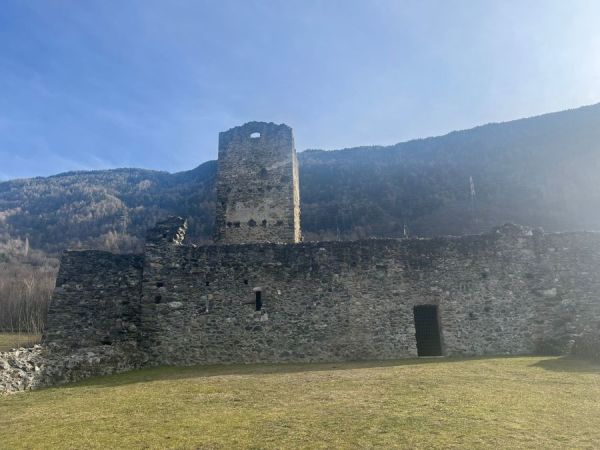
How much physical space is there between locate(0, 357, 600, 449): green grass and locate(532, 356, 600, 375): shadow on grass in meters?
0.03

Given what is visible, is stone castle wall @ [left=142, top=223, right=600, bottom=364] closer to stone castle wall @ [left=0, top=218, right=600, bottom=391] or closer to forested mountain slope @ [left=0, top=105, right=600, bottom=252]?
stone castle wall @ [left=0, top=218, right=600, bottom=391]

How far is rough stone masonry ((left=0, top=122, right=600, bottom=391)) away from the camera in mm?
15273

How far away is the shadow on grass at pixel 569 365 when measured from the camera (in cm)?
1164

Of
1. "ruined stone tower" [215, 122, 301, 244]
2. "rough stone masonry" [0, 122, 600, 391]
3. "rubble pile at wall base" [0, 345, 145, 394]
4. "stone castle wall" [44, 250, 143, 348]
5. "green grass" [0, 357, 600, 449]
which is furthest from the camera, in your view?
"ruined stone tower" [215, 122, 301, 244]

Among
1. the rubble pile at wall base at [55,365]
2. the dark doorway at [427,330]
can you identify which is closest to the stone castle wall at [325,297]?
the rubble pile at wall base at [55,365]

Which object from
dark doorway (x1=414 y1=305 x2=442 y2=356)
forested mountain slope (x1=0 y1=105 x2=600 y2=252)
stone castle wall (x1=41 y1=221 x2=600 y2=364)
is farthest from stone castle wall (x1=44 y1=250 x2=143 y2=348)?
forested mountain slope (x1=0 y1=105 x2=600 y2=252)

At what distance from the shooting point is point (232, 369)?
13852mm

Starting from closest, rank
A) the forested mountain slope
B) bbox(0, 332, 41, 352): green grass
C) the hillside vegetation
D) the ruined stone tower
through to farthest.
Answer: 1. the ruined stone tower
2. bbox(0, 332, 41, 352): green grass
3. the hillside vegetation
4. the forested mountain slope

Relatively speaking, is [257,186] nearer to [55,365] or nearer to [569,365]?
[55,365]

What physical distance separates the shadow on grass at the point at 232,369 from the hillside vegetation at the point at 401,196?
37946mm

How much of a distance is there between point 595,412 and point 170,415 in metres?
7.26

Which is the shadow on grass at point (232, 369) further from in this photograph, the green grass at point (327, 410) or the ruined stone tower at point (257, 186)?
the ruined stone tower at point (257, 186)

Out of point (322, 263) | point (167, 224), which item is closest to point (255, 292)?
point (322, 263)

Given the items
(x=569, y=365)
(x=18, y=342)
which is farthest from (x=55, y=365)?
(x=18, y=342)
